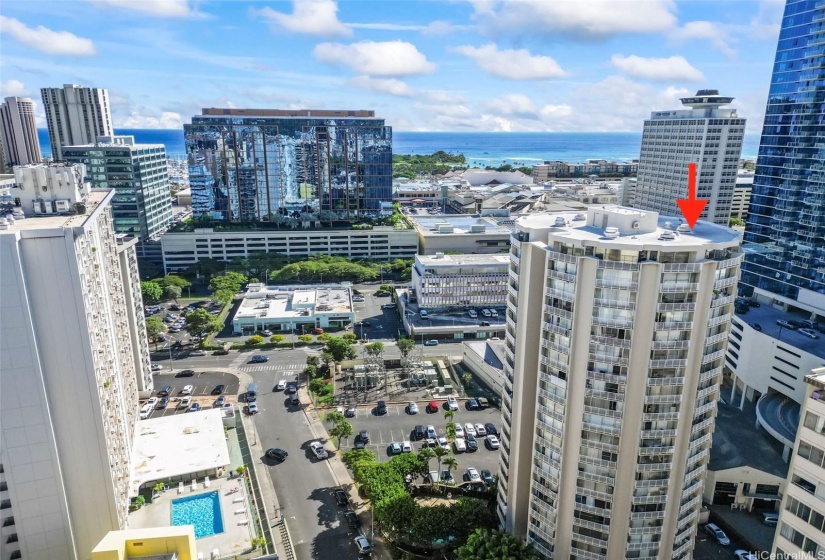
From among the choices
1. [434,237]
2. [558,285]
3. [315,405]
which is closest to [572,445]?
[558,285]

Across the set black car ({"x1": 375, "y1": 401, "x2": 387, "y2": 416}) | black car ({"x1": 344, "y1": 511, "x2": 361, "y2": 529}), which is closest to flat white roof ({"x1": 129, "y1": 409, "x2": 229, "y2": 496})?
black car ({"x1": 344, "y1": 511, "x2": 361, "y2": 529})

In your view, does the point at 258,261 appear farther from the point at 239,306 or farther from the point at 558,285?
the point at 558,285

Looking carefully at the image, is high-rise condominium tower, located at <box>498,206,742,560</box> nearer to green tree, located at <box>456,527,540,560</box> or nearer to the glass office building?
green tree, located at <box>456,527,540,560</box>

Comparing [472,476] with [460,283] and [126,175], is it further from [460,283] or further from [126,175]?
[126,175]

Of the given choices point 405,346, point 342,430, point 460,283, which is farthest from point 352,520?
point 460,283

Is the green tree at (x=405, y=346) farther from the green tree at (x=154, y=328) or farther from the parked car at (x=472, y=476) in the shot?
the green tree at (x=154, y=328)

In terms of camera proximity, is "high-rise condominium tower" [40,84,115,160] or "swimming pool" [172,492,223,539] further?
"high-rise condominium tower" [40,84,115,160]
